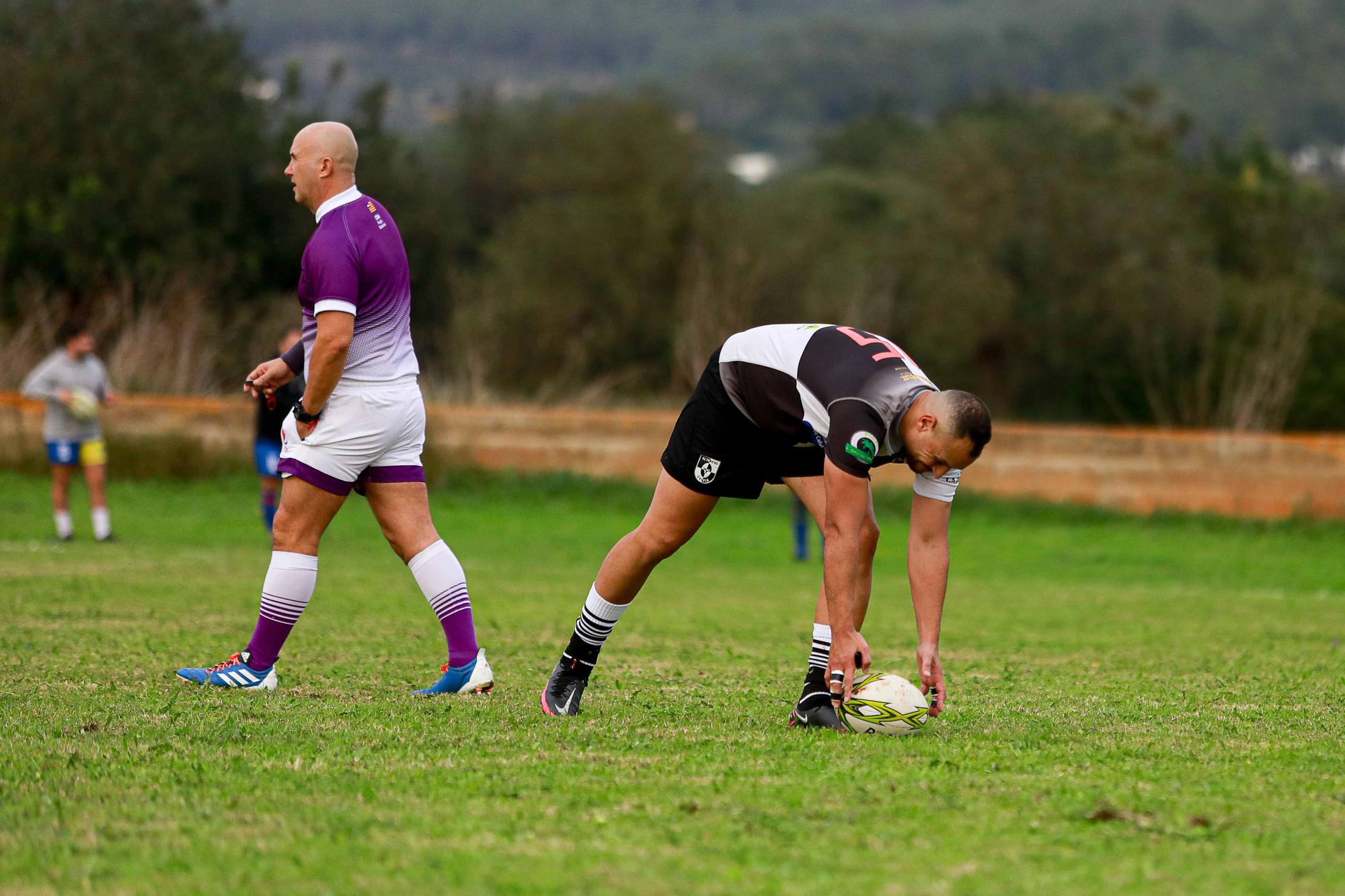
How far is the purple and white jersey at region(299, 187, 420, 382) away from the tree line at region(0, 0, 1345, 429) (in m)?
19.9

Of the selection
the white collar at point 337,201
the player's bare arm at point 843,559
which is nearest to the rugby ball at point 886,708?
the player's bare arm at point 843,559

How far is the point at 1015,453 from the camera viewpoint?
903 inches

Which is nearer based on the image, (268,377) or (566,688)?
(566,688)

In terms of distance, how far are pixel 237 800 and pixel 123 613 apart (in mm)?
6116

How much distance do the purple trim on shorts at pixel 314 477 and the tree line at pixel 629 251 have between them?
784 inches

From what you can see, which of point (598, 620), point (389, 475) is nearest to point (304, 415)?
point (389, 475)

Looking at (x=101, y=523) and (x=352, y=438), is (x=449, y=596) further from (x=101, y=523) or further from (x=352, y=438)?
(x=101, y=523)

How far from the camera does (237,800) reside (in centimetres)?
427

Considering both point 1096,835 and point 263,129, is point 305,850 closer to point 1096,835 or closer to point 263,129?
point 1096,835

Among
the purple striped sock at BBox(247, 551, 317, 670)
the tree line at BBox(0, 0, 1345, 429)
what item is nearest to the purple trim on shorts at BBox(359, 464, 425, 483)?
the purple striped sock at BBox(247, 551, 317, 670)

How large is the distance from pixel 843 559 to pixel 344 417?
2239 mm

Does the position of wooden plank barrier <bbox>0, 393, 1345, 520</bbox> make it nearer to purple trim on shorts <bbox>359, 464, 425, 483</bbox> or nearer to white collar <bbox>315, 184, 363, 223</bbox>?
purple trim on shorts <bbox>359, 464, 425, 483</bbox>

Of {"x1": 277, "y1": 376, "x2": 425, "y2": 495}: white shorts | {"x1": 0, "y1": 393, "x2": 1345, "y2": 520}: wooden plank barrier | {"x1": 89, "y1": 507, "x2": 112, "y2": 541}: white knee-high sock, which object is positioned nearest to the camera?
{"x1": 277, "y1": 376, "x2": 425, "y2": 495}: white shorts

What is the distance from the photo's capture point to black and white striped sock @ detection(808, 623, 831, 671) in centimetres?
586
